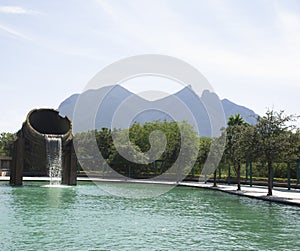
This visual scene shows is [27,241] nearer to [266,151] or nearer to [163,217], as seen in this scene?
[163,217]

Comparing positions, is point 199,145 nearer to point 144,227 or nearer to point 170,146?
point 170,146

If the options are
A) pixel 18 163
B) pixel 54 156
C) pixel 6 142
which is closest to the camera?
pixel 18 163

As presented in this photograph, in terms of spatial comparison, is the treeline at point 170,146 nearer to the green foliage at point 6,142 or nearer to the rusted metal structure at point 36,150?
the rusted metal structure at point 36,150

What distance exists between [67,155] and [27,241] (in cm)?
2346

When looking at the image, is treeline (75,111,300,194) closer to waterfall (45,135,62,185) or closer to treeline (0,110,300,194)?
treeline (0,110,300,194)

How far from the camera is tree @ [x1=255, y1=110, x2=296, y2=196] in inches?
1010

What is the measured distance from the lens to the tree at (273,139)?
2566cm

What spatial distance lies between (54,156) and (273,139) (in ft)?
55.1

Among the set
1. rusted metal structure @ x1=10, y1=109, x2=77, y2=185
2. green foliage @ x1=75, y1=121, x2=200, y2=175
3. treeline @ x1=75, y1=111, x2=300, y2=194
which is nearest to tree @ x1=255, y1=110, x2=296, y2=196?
treeline @ x1=75, y1=111, x2=300, y2=194

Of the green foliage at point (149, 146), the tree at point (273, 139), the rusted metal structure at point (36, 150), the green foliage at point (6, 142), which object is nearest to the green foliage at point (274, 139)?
the tree at point (273, 139)

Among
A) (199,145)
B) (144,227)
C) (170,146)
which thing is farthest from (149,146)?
(144,227)

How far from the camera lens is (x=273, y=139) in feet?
84.9

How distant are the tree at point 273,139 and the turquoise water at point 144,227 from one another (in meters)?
6.20

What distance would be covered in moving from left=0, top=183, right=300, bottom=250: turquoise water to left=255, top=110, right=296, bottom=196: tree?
6.20 m
